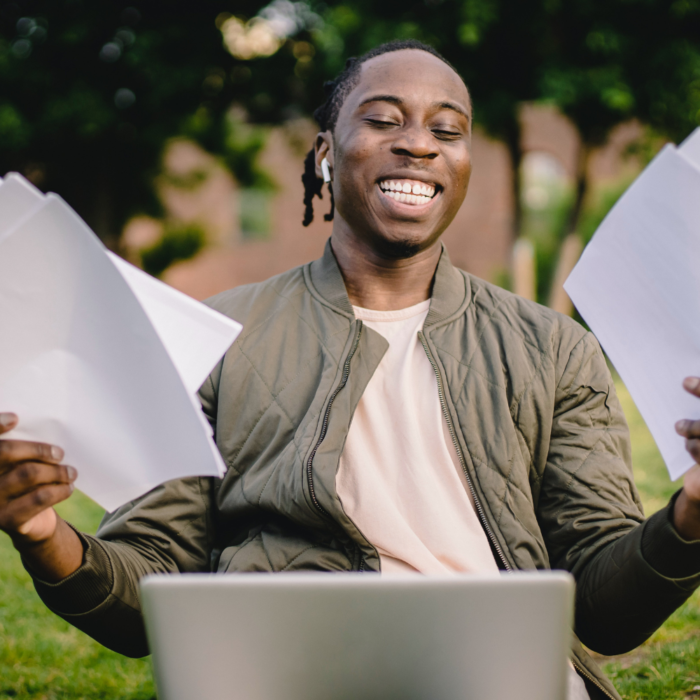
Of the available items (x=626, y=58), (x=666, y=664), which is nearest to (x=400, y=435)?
(x=666, y=664)

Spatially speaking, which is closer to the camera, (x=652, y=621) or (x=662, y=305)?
(x=662, y=305)

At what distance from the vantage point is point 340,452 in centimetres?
162

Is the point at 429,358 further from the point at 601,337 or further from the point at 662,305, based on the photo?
the point at 662,305

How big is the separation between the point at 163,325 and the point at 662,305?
800mm

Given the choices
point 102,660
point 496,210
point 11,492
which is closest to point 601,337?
point 11,492

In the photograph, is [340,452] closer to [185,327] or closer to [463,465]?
[463,465]

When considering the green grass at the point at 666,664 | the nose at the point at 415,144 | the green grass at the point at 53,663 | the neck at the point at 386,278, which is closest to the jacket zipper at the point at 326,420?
the neck at the point at 386,278

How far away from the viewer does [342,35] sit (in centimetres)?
724

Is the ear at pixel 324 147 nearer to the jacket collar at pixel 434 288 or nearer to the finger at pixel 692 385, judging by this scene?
the jacket collar at pixel 434 288

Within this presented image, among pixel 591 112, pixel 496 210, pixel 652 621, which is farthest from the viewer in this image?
pixel 496 210

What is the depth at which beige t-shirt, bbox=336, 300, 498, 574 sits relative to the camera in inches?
63.6

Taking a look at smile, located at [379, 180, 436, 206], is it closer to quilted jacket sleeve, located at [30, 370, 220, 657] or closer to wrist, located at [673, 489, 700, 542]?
quilted jacket sleeve, located at [30, 370, 220, 657]

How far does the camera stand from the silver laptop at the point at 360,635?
0.83m

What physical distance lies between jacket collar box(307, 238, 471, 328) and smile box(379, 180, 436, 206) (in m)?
0.20
